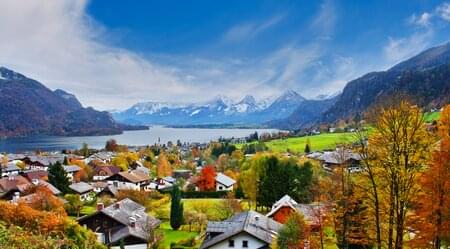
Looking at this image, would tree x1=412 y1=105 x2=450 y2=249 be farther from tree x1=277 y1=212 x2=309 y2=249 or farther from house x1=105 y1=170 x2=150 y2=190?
house x1=105 y1=170 x2=150 y2=190

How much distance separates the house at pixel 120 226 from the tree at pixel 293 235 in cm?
1407

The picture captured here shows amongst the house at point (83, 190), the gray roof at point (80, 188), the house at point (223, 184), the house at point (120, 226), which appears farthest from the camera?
the house at point (223, 184)

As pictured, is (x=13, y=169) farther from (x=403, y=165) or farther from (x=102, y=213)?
(x=403, y=165)

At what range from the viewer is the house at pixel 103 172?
94.3 meters

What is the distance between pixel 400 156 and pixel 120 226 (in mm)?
30980

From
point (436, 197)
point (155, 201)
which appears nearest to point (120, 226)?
point (155, 201)

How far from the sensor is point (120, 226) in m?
41.6

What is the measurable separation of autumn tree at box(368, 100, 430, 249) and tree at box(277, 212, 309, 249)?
1213 centimetres

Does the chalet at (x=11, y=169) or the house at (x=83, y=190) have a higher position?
the chalet at (x=11, y=169)

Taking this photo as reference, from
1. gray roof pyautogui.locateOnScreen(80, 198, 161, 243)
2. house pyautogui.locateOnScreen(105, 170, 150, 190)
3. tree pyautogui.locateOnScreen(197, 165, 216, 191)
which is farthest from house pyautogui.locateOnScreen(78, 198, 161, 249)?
house pyautogui.locateOnScreen(105, 170, 150, 190)

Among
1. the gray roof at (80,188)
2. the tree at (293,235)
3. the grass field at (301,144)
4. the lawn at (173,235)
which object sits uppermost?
the grass field at (301,144)

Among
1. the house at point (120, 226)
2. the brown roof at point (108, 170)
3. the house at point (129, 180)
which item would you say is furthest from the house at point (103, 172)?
the house at point (120, 226)

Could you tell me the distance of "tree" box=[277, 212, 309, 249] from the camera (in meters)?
28.6

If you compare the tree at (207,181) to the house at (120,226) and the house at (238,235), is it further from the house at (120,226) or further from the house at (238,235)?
the house at (238,235)
